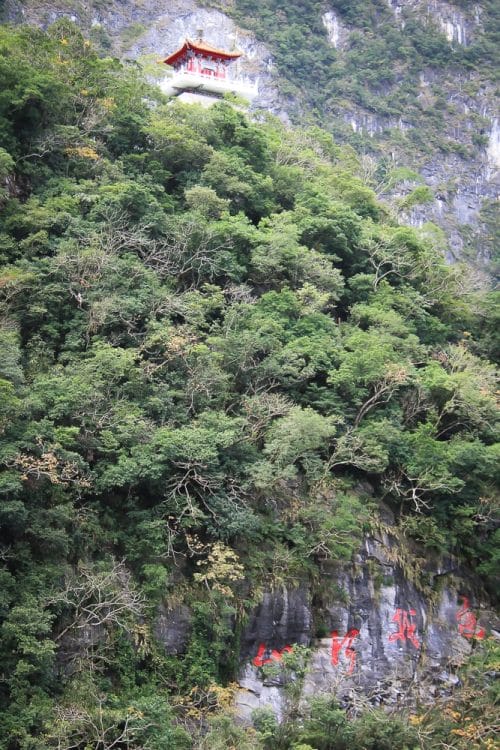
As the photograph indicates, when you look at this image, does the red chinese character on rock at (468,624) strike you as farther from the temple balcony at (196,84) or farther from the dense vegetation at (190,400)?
the temple balcony at (196,84)

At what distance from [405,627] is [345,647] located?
1378 millimetres

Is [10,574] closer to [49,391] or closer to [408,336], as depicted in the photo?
[49,391]

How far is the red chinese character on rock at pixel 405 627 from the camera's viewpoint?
15.5 m

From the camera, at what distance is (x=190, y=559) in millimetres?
13797

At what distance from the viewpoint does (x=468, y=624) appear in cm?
1634

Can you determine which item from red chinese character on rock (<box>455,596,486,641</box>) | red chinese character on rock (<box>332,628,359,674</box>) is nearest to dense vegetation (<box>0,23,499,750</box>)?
red chinese character on rock (<box>455,596,486,641</box>)

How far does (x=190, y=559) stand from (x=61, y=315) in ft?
15.9

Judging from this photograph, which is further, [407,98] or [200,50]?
[407,98]

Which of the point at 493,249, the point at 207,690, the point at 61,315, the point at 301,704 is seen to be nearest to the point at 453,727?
the point at 301,704

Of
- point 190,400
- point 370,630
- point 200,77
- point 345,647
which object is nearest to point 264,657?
point 345,647

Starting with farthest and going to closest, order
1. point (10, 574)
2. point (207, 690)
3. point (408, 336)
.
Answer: point (408, 336) → point (207, 690) → point (10, 574)

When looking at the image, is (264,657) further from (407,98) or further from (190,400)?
(407,98)

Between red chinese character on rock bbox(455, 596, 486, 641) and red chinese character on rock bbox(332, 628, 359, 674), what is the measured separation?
7.96ft

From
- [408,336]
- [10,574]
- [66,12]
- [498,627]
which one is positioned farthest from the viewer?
[66,12]
